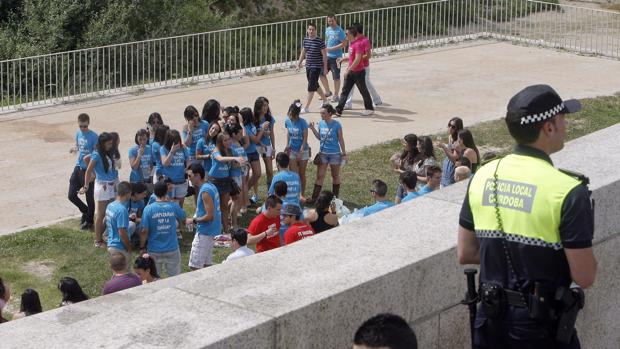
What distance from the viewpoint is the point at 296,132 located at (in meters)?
14.6

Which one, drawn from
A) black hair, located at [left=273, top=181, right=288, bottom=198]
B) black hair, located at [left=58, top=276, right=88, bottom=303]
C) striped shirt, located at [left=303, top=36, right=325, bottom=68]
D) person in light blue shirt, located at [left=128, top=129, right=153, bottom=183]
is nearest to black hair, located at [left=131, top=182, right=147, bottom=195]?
person in light blue shirt, located at [left=128, top=129, right=153, bottom=183]

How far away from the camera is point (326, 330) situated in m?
4.61

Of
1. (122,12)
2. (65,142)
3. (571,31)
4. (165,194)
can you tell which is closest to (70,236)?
(165,194)

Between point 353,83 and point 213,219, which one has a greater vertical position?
point 353,83

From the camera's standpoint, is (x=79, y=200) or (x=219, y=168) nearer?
(x=219, y=168)

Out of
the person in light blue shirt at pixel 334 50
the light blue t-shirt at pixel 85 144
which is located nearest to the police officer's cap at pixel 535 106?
the light blue t-shirt at pixel 85 144

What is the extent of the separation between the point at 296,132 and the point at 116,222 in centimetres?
386

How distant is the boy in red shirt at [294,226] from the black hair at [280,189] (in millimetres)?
315

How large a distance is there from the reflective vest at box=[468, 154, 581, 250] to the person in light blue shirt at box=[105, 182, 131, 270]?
714cm

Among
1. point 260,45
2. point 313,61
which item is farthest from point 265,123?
point 260,45

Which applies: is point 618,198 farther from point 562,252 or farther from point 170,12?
point 170,12

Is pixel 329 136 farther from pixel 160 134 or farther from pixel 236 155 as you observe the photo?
pixel 160 134

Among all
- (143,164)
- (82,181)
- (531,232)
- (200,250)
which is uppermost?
(531,232)

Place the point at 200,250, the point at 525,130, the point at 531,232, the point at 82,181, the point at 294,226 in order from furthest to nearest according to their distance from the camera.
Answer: the point at 82,181 → the point at 200,250 → the point at 294,226 → the point at 525,130 → the point at 531,232
